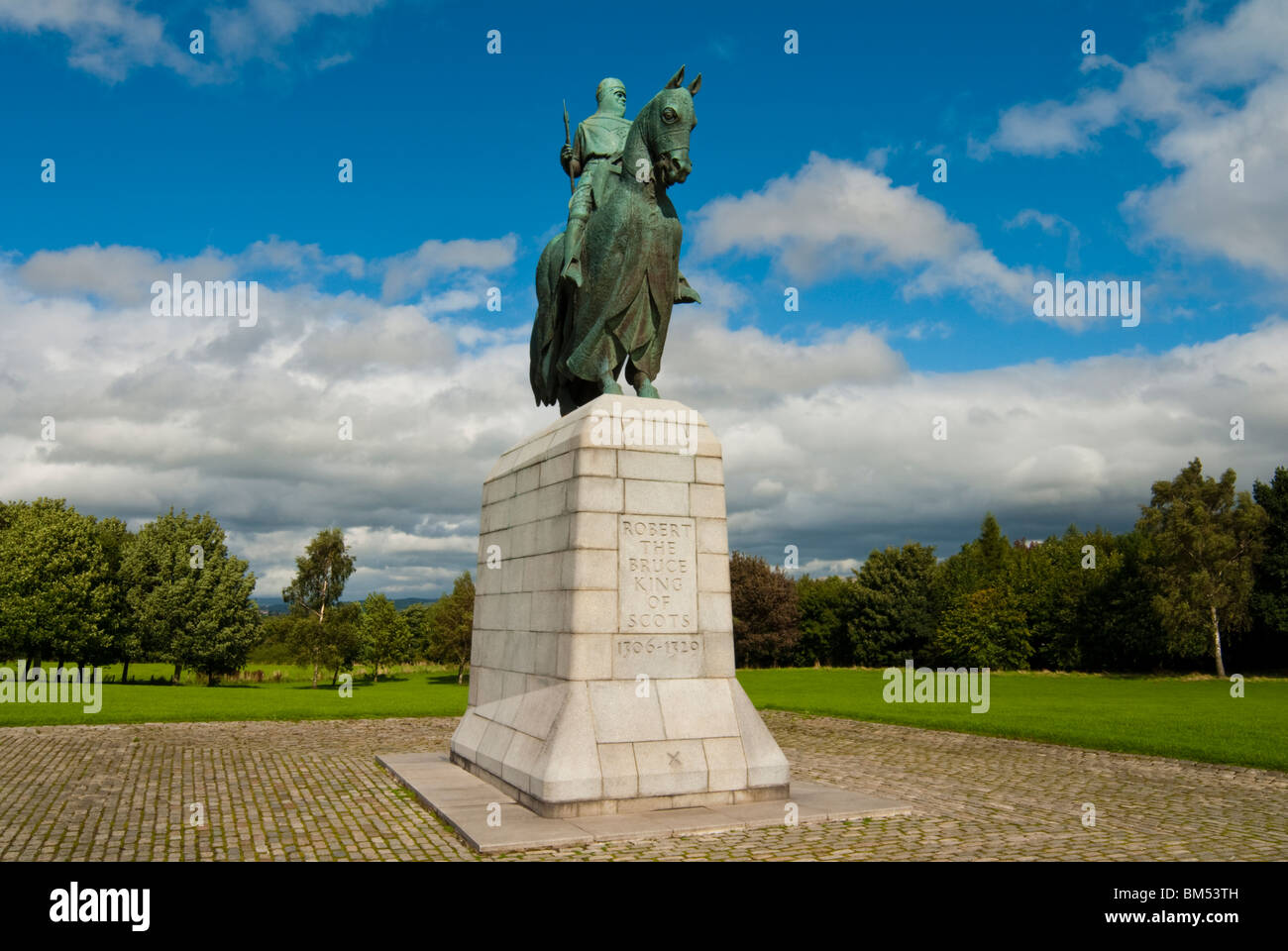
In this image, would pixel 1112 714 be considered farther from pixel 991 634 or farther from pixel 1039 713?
pixel 991 634

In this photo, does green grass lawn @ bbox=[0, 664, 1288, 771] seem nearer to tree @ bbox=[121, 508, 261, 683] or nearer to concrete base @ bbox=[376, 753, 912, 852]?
concrete base @ bbox=[376, 753, 912, 852]

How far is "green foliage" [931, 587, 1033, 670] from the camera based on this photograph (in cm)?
6200

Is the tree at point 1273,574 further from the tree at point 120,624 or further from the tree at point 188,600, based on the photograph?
the tree at point 120,624

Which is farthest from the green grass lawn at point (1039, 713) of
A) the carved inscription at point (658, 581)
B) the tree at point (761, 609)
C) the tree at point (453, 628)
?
the tree at point (761, 609)

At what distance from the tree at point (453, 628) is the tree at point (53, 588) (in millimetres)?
18092

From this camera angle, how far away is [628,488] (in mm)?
10758

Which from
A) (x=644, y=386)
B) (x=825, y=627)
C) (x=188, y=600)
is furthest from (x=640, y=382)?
(x=825, y=627)

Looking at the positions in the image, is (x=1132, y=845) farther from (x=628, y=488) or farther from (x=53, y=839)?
(x=53, y=839)

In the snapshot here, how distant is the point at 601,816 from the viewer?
9.43 meters

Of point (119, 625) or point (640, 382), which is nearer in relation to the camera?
point (640, 382)

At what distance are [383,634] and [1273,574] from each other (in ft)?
186

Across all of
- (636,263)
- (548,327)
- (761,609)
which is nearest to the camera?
(636,263)

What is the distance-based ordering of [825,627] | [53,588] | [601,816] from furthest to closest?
1. [825,627]
2. [53,588]
3. [601,816]

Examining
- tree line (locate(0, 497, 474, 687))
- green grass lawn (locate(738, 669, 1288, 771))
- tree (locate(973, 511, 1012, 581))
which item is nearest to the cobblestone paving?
green grass lawn (locate(738, 669, 1288, 771))
